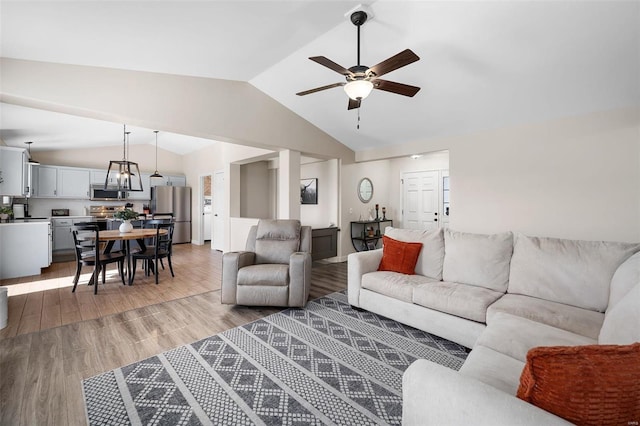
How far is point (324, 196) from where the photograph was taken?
6215mm

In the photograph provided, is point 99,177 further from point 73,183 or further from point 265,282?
point 265,282

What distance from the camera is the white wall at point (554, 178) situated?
10.7 ft

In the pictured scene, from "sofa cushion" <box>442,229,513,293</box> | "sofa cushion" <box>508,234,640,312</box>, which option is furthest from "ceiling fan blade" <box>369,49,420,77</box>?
"sofa cushion" <box>508,234,640,312</box>

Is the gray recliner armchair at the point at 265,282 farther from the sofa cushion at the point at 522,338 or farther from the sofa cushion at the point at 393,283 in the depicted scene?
the sofa cushion at the point at 522,338

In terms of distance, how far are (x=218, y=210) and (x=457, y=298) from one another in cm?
649

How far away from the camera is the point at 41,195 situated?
6.23 metres

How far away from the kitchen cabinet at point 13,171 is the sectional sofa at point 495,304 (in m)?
6.06

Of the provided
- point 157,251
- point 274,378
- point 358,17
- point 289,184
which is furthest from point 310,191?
point 274,378

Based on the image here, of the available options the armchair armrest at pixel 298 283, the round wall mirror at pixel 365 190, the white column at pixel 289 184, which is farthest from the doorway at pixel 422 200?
the armchair armrest at pixel 298 283

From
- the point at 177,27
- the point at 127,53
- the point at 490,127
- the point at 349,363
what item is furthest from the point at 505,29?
the point at 127,53

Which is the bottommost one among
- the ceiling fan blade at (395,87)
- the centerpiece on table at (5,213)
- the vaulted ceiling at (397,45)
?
the centerpiece on table at (5,213)

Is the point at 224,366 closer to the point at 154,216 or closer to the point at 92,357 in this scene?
the point at 92,357

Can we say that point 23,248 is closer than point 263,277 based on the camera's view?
No

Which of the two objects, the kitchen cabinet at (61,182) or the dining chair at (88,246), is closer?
the dining chair at (88,246)
